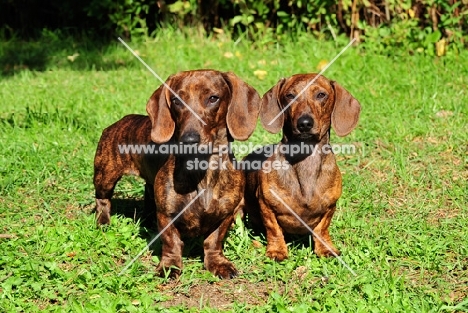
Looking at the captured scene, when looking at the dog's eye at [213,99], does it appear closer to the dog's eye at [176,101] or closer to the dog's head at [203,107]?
the dog's head at [203,107]

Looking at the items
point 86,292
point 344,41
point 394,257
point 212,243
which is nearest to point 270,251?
point 212,243

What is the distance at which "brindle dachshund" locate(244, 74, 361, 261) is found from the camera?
4422 millimetres

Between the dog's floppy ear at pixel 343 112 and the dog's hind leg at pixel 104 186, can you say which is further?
the dog's hind leg at pixel 104 186

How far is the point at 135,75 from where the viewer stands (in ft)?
27.5

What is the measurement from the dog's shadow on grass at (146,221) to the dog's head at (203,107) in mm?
787

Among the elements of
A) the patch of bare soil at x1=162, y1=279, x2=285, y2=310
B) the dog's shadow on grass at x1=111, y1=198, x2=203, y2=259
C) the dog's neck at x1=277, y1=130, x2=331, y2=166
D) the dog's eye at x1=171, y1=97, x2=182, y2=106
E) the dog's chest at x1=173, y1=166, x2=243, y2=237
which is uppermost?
the dog's eye at x1=171, y1=97, x2=182, y2=106

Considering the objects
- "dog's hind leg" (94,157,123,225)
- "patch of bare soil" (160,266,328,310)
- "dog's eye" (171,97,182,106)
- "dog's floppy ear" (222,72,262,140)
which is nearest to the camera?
"patch of bare soil" (160,266,328,310)

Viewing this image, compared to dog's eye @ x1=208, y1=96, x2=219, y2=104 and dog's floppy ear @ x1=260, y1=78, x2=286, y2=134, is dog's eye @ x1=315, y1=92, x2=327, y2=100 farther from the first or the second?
dog's eye @ x1=208, y1=96, x2=219, y2=104

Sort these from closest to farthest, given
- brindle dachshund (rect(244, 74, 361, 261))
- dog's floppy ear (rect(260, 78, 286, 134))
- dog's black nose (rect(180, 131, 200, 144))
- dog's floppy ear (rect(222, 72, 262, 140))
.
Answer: dog's black nose (rect(180, 131, 200, 144))
dog's floppy ear (rect(222, 72, 262, 140))
brindle dachshund (rect(244, 74, 361, 261))
dog's floppy ear (rect(260, 78, 286, 134))

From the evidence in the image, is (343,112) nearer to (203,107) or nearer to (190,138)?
(203,107)

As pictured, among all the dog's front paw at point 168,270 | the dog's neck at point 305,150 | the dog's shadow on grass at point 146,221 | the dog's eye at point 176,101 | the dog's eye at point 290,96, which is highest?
the dog's eye at point 176,101

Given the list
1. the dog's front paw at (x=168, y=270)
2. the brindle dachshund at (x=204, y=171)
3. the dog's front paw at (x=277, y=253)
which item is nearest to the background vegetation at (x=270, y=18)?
the dog's front paw at (x=277, y=253)

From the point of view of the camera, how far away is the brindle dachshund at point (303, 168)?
14.5ft

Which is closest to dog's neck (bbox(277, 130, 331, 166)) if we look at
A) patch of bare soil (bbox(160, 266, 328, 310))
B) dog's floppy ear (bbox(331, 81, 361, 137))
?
dog's floppy ear (bbox(331, 81, 361, 137))
